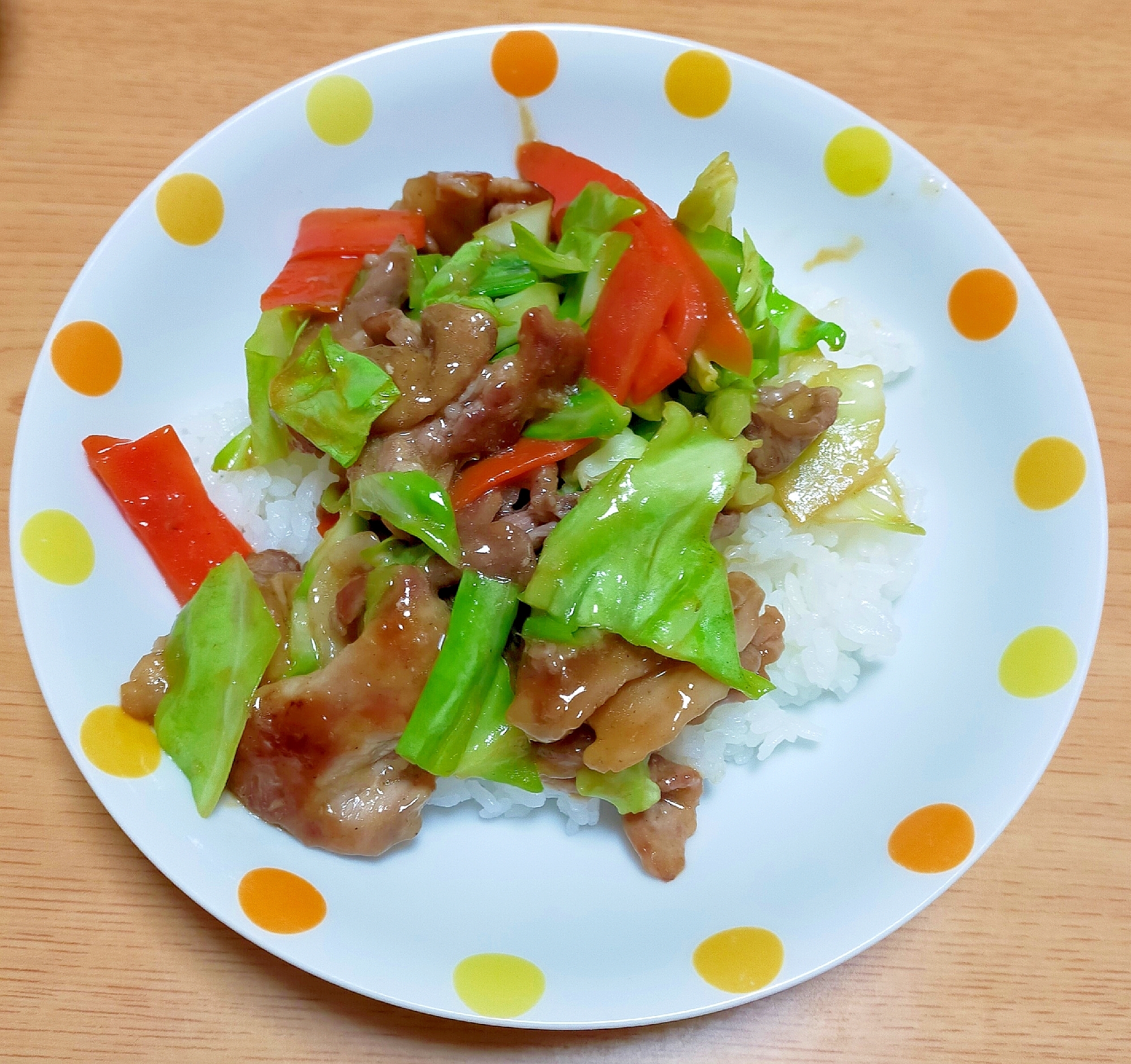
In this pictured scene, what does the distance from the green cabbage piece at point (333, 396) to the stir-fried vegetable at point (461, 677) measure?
0.42 meters

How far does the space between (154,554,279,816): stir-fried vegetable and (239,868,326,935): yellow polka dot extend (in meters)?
0.20

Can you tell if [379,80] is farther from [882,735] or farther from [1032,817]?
[1032,817]

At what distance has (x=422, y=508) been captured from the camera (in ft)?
5.98

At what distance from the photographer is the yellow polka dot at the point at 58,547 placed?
1948 millimetres

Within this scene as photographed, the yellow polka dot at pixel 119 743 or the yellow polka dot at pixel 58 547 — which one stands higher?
the yellow polka dot at pixel 58 547

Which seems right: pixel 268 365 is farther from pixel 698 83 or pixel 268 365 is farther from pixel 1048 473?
pixel 1048 473

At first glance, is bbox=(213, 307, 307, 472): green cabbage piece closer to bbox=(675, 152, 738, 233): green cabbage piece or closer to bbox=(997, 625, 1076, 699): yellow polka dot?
bbox=(675, 152, 738, 233): green cabbage piece

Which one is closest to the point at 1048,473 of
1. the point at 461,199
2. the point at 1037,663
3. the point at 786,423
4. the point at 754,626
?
the point at 1037,663

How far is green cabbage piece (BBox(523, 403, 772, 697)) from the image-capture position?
5.88 ft

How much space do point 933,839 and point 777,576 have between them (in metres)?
0.74

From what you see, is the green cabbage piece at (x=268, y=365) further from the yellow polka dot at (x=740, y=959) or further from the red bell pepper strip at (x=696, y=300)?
the yellow polka dot at (x=740, y=959)

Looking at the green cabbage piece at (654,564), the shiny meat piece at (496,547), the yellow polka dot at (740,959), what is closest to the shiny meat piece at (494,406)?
the shiny meat piece at (496,547)

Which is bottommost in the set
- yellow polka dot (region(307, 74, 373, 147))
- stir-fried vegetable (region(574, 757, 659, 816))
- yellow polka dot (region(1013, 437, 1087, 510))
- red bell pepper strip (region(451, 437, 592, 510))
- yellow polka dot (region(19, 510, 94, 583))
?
stir-fried vegetable (region(574, 757, 659, 816))

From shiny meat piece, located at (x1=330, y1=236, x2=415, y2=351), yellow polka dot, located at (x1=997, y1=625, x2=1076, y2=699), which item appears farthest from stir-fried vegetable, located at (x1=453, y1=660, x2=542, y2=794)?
yellow polka dot, located at (x1=997, y1=625, x2=1076, y2=699)
